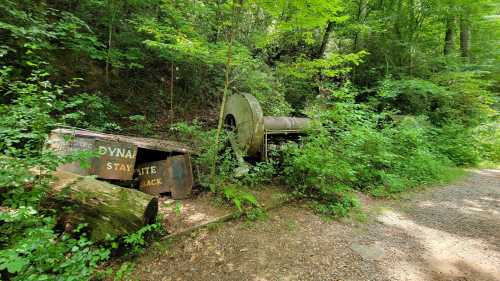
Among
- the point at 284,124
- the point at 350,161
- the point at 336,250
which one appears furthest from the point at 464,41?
the point at 336,250

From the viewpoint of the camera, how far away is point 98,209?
9.99 feet

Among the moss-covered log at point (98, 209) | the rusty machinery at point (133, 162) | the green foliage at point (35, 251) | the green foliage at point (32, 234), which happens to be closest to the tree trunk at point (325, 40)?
the rusty machinery at point (133, 162)

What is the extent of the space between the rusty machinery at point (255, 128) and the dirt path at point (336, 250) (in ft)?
5.45

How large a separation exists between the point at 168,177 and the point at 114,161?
38.1 inches

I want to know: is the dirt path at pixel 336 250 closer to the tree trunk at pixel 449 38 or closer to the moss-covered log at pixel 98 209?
the moss-covered log at pixel 98 209

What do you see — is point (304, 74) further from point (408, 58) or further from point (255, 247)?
point (408, 58)

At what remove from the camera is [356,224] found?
13.8ft

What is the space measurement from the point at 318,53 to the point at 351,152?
618cm

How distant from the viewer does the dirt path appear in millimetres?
2932

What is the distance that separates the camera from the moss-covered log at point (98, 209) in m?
2.97

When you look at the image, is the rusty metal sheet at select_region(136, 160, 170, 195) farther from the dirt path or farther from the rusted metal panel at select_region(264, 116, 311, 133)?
the rusted metal panel at select_region(264, 116, 311, 133)

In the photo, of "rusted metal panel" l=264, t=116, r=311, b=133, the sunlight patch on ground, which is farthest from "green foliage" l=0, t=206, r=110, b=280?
"rusted metal panel" l=264, t=116, r=311, b=133

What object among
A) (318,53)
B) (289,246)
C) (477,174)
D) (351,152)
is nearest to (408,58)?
(318,53)

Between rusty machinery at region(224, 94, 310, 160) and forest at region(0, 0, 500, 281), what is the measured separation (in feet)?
1.18
